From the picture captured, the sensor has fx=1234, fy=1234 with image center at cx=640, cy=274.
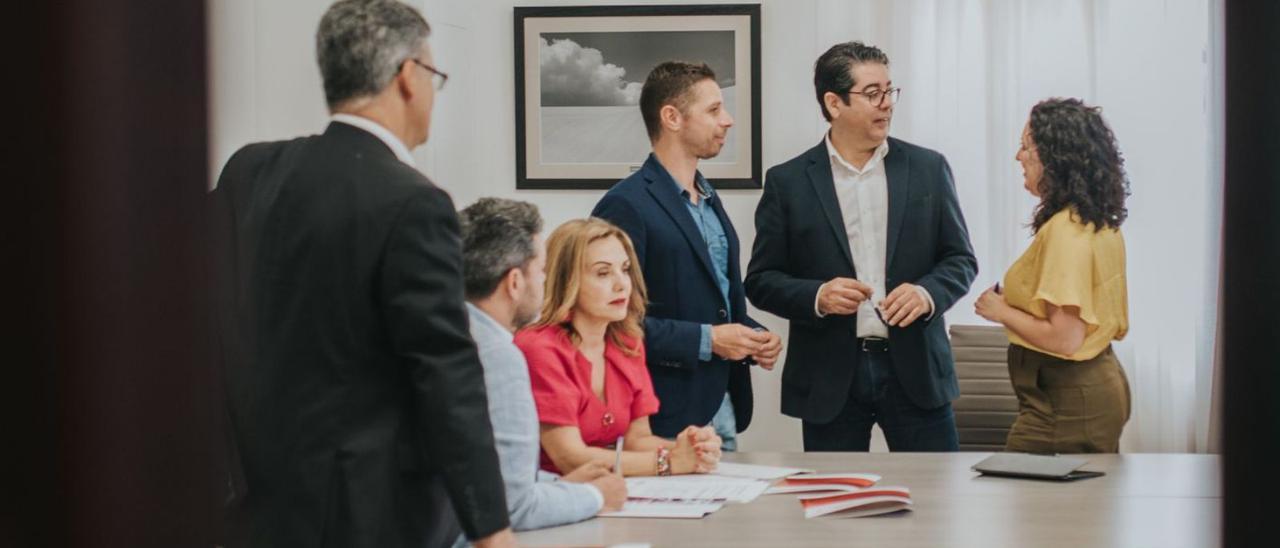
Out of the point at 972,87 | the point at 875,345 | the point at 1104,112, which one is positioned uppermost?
the point at 972,87

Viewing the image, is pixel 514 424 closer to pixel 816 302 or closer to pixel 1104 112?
pixel 816 302

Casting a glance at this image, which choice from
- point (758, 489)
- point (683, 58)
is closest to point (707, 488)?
point (758, 489)

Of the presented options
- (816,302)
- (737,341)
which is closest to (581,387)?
(737,341)

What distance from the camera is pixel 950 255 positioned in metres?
2.93

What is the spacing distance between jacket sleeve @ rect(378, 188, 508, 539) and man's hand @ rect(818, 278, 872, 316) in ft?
4.82

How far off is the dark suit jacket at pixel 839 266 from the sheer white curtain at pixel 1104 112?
1499 mm

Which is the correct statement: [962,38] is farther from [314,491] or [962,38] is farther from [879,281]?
[314,491]

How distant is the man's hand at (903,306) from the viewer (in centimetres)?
271

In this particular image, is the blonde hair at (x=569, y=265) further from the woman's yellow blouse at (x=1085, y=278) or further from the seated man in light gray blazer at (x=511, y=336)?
the woman's yellow blouse at (x=1085, y=278)

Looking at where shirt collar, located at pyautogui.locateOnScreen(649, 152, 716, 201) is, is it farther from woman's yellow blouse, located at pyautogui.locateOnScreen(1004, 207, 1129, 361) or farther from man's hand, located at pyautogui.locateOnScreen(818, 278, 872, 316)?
woman's yellow blouse, located at pyautogui.locateOnScreen(1004, 207, 1129, 361)

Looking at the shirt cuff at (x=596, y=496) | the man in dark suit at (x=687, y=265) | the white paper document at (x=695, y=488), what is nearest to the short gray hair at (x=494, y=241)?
the shirt cuff at (x=596, y=496)

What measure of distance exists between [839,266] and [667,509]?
105 cm

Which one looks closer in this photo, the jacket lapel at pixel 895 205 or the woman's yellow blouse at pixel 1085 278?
the woman's yellow blouse at pixel 1085 278

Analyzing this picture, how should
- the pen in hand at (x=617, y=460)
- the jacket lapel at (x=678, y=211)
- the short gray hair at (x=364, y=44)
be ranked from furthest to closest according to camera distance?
Answer: the jacket lapel at (x=678, y=211) → the pen in hand at (x=617, y=460) → the short gray hair at (x=364, y=44)
